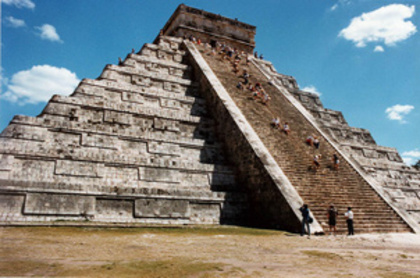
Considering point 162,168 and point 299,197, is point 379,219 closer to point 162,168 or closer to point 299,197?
point 299,197

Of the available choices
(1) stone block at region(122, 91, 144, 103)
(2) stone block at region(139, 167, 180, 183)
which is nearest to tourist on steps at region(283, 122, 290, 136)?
(2) stone block at region(139, 167, 180, 183)

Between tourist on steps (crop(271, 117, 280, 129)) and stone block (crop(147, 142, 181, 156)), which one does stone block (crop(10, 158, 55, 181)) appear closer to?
stone block (crop(147, 142, 181, 156))

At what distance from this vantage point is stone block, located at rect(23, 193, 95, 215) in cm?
838

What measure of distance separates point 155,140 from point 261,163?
12.3 feet

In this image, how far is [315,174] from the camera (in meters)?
11.9

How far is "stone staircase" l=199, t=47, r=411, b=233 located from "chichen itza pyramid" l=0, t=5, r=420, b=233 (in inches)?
2.0

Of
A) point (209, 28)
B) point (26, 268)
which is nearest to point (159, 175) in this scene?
point (26, 268)

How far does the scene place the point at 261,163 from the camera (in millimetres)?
10891

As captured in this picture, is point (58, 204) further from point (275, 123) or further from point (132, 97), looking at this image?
point (275, 123)

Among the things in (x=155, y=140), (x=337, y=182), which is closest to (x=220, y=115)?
(x=155, y=140)

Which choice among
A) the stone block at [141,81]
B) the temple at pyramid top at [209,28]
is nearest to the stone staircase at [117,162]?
the stone block at [141,81]

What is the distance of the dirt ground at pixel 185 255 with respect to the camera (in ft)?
13.9

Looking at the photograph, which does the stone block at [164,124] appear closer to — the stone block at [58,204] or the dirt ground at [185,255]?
the stone block at [58,204]

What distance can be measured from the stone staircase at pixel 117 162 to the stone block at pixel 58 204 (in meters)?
0.02
